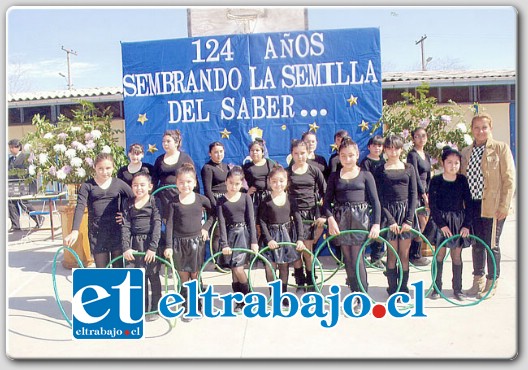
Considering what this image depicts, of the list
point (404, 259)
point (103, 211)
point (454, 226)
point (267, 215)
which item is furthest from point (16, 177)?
point (454, 226)

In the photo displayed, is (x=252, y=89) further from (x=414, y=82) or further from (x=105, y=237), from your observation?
(x=414, y=82)

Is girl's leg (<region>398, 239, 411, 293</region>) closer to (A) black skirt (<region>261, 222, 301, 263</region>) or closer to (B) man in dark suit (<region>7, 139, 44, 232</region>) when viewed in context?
(A) black skirt (<region>261, 222, 301, 263</region>)

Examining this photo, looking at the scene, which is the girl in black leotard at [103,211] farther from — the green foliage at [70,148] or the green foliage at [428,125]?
the green foliage at [428,125]

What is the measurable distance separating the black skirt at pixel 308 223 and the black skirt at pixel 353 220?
342mm

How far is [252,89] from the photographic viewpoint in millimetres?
5445

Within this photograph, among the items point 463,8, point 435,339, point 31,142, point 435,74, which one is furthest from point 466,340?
point 435,74

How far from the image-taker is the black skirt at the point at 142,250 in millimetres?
4082

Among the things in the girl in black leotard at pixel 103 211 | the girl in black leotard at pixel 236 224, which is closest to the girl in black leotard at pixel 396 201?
the girl in black leotard at pixel 236 224

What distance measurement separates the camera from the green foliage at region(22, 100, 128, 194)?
5555mm

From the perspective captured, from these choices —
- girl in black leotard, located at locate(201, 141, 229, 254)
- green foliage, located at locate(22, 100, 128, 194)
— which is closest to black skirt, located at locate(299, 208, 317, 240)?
girl in black leotard, located at locate(201, 141, 229, 254)

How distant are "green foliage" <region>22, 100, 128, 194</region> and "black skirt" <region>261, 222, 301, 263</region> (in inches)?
87.7

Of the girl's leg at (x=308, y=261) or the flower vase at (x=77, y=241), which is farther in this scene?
the flower vase at (x=77, y=241)

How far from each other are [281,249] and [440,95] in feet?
Answer: 19.9

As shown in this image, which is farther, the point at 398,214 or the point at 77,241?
the point at 77,241
